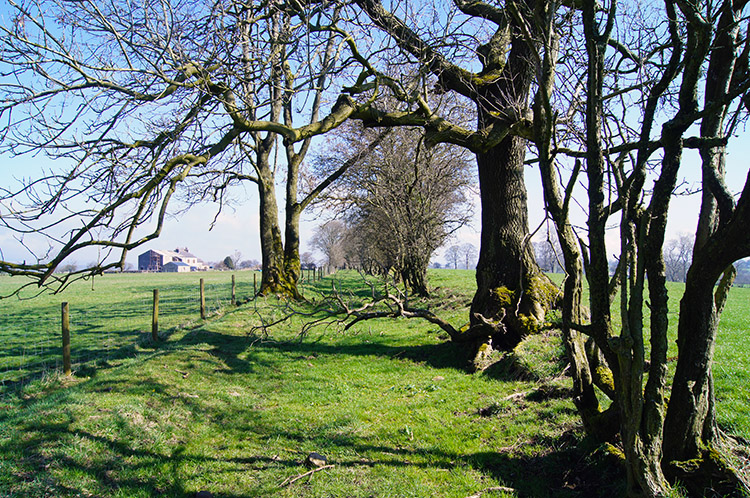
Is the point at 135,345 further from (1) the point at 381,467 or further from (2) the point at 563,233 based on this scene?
(2) the point at 563,233

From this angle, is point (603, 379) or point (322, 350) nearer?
point (603, 379)

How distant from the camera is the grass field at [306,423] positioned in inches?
165

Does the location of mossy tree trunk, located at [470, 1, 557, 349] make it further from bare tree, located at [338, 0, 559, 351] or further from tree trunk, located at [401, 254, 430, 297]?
tree trunk, located at [401, 254, 430, 297]

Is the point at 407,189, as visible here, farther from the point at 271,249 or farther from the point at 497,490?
the point at 497,490

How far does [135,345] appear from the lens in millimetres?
10969

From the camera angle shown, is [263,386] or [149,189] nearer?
[149,189]

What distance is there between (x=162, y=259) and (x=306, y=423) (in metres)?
153

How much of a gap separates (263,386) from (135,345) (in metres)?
5.05

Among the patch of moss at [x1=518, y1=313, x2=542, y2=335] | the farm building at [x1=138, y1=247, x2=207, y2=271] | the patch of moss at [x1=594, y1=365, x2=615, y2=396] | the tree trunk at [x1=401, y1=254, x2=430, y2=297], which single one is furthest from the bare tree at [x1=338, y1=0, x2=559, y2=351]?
the farm building at [x1=138, y1=247, x2=207, y2=271]

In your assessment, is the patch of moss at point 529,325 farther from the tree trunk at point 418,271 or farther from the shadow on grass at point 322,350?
the tree trunk at point 418,271

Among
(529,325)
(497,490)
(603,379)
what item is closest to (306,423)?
(497,490)

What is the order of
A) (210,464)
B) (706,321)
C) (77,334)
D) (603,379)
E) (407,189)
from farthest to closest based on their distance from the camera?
(407,189), (77,334), (210,464), (603,379), (706,321)

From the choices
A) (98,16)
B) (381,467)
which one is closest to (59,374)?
(98,16)

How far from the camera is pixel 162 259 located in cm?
14250
